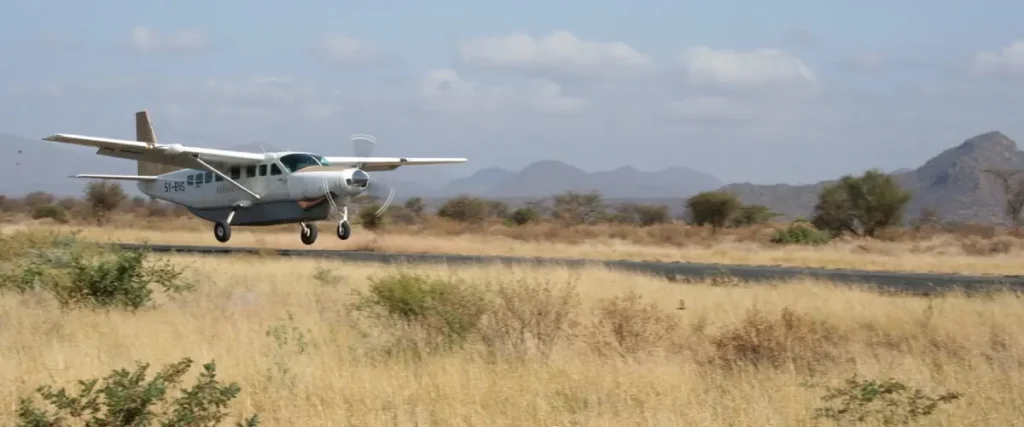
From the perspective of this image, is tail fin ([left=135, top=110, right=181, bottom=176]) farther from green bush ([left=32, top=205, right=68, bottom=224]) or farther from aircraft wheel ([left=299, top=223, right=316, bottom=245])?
green bush ([left=32, top=205, right=68, bottom=224])

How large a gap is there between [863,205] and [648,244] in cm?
1839

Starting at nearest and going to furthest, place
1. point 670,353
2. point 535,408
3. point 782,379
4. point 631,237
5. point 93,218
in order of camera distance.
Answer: point 535,408 → point 782,379 → point 670,353 → point 631,237 → point 93,218

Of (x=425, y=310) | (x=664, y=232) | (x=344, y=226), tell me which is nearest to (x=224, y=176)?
(x=344, y=226)

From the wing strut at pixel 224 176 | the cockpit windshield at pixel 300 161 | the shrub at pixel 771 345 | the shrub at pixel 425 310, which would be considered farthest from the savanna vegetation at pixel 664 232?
the shrub at pixel 771 345

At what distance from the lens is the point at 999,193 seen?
17375cm

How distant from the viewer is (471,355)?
10.9m

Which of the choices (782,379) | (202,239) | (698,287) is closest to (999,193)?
(202,239)

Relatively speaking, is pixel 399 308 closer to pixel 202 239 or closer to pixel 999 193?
pixel 202 239

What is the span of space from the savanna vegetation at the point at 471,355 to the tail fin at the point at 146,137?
68.7 feet

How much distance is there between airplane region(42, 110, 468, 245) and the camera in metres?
32.5

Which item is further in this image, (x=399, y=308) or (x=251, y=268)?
(x=251, y=268)

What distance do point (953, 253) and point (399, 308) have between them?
3903 cm

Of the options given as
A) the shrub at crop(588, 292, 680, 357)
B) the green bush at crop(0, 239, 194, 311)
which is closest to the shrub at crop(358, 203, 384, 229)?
the green bush at crop(0, 239, 194, 311)

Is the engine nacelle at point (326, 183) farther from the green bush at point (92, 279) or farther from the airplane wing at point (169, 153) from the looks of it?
the green bush at point (92, 279)
